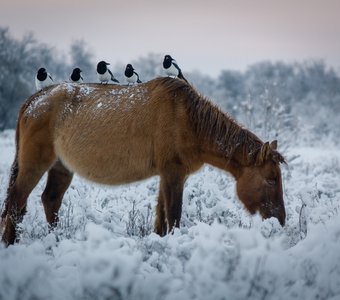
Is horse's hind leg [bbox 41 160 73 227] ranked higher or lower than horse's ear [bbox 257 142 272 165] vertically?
lower

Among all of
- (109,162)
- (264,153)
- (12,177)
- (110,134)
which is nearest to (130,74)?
(110,134)

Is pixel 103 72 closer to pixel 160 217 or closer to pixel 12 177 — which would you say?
pixel 12 177

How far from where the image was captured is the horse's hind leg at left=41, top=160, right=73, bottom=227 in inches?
261

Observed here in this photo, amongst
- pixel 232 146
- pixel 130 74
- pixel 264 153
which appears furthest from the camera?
pixel 130 74

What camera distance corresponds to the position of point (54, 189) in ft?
22.0

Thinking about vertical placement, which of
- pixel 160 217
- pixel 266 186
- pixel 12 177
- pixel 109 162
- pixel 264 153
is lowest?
pixel 160 217

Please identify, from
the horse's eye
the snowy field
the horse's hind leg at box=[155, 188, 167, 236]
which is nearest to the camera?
the snowy field

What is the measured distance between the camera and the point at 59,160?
661 centimetres

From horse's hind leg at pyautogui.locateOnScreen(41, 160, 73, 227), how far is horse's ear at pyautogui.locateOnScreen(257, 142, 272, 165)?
3.05 meters

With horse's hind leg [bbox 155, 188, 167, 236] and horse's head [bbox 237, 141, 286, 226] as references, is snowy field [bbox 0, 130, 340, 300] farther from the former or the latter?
horse's hind leg [bbox 155, 188, 167, 236]

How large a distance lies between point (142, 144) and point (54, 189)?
1811 mm

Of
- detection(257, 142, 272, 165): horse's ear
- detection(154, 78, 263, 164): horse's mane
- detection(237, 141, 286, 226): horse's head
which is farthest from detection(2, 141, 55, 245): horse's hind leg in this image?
detection(257, 142, 272, 165): horse's ear

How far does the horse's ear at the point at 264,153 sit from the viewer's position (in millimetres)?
5352

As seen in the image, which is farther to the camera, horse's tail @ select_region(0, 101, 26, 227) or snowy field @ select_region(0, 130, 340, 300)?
horse's tail @ select_region(0, 101, 26, 227)
